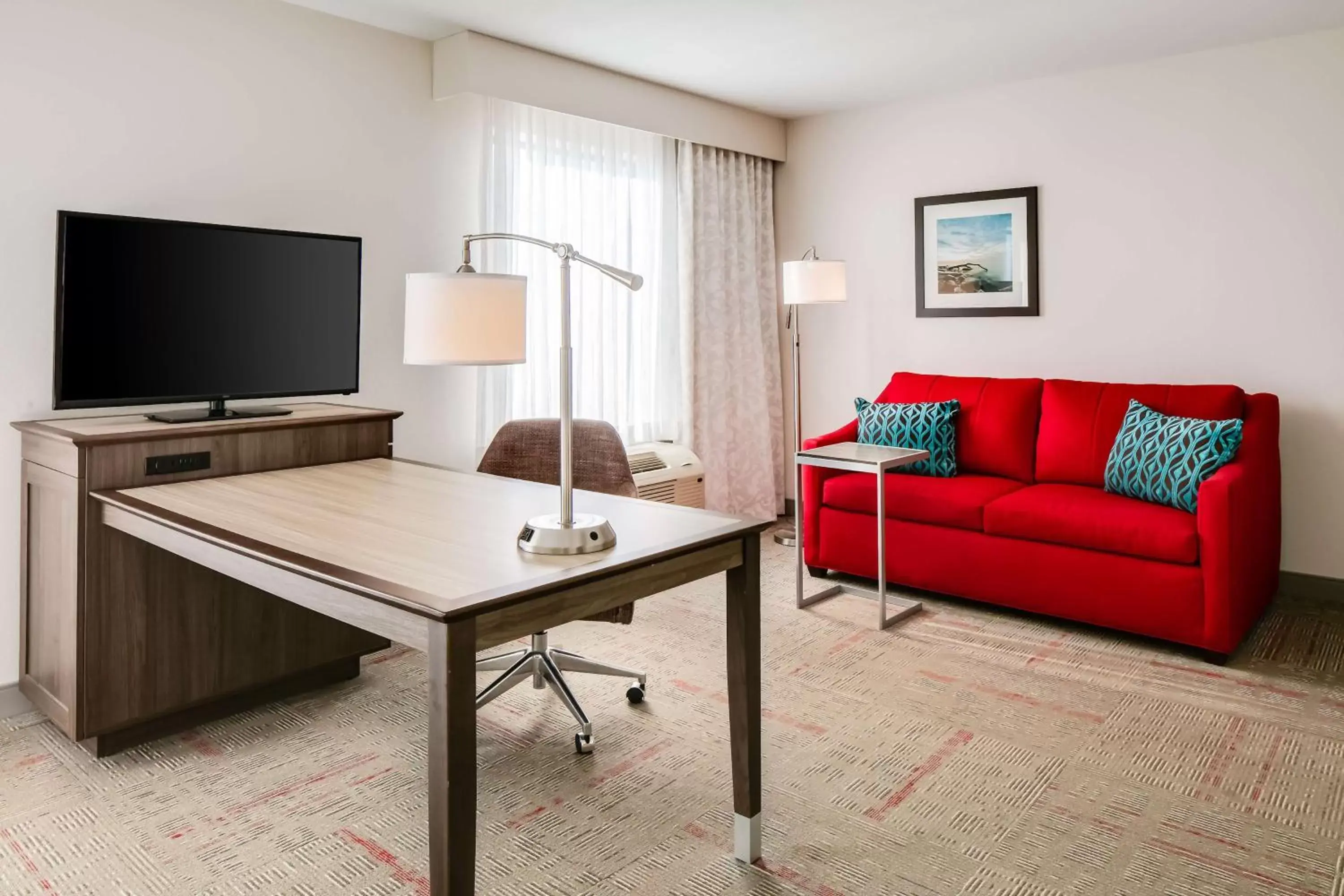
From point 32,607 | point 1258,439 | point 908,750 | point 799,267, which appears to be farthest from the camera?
point 799,267

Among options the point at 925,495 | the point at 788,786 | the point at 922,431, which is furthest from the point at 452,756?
the point at 922,431

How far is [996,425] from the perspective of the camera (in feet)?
14.3

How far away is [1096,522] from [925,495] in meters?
0.74

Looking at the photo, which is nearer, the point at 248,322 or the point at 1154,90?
the point at 248,322

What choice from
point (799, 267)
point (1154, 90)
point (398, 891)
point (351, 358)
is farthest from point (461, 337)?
point (1154, 90)

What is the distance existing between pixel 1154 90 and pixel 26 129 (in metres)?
4.58

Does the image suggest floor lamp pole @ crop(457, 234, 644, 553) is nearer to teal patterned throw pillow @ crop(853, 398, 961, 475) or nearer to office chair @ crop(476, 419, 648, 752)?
office chair @ crop(476, 419, 648, 752)

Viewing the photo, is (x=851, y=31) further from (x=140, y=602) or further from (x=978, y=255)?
(x=140, y=602)

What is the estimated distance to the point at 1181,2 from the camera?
11.5 feet

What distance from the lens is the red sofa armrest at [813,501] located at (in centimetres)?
433

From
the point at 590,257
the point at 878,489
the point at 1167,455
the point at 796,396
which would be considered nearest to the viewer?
the point at 1167,455

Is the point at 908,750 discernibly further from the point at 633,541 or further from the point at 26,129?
the point at 26,129

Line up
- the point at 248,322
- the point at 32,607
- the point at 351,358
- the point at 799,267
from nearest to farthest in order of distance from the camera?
the point at 32,607
the point at 248,322
the point at 351,358
the point at 799,267

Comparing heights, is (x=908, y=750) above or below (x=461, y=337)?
below
